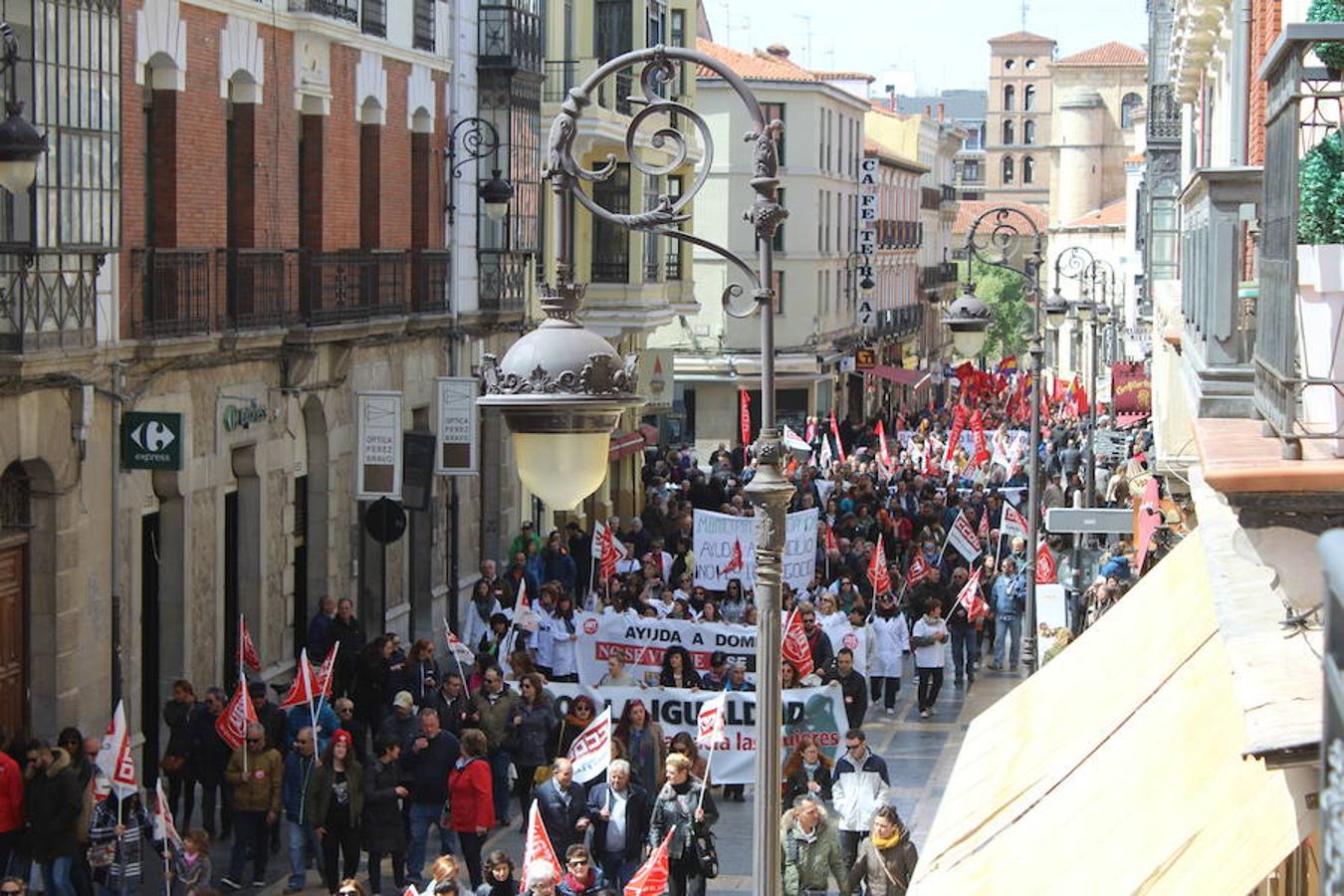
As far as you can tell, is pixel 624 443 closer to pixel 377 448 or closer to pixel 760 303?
pixel 377 448

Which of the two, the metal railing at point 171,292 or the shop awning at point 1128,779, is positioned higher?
the metal railing at point 171,292

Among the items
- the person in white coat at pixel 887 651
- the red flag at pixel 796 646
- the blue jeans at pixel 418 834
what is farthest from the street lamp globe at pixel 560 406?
the person in white coat at pixel 887 651

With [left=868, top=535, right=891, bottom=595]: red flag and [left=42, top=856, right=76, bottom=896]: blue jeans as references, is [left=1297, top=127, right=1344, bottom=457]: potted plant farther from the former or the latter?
[left=868, top=535, right=891, bottom=595]: red flag

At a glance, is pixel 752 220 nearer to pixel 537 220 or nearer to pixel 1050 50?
pixel 537 220

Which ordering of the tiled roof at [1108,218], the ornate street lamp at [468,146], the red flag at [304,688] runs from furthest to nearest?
the tiled roof at [1108,218] < the ornate street lamp at [468,146] < the red flag at [304,688]

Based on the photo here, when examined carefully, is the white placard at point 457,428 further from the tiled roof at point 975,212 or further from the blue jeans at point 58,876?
the tiled roof at point 975,212

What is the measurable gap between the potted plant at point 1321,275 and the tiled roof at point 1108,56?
13724 centimetres

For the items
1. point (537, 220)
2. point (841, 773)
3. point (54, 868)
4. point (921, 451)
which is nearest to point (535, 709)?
point (841, 773)

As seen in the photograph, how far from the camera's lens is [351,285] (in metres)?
28.8

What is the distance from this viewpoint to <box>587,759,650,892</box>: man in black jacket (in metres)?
17.3

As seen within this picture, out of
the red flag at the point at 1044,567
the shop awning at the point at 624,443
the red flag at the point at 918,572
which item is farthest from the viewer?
the shop awning at the point at 624,443

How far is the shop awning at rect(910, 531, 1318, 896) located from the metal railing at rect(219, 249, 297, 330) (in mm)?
12069

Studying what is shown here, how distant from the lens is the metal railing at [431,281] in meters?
31.8

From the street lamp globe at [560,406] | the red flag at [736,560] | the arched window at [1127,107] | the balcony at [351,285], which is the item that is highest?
the arched window at [1127,107]
